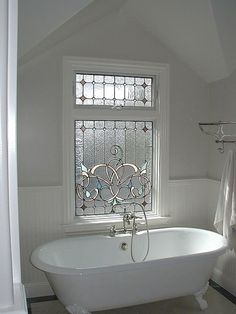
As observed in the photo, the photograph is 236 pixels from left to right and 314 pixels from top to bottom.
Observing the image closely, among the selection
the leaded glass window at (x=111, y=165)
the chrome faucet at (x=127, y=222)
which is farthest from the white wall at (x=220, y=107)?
the chrome faucet at (x=127, y=222)

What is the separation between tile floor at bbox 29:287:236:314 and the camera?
297 centimetres

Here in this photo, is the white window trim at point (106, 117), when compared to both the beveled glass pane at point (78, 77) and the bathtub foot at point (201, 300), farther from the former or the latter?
the bathtub foot at point (201, 300)

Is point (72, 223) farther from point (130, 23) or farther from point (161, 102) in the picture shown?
point (130, 23)

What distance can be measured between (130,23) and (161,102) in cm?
88

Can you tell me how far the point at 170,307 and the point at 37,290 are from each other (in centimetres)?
130

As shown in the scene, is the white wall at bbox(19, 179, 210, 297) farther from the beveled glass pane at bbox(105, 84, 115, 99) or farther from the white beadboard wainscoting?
the beveled glass pane at bbox(105, 84, 115, 99)

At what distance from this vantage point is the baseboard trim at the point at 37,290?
10.6ft

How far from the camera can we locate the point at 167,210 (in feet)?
12.0

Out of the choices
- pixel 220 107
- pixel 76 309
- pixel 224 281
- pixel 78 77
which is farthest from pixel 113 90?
pixel 224 281

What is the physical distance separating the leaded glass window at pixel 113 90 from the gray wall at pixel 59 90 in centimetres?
22

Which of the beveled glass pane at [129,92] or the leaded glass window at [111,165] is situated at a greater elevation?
the beveled glass pane at [129,92]

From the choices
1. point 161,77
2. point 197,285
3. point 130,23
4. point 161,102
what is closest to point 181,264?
point 197,285

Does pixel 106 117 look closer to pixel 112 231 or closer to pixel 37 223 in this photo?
pixel 112 231

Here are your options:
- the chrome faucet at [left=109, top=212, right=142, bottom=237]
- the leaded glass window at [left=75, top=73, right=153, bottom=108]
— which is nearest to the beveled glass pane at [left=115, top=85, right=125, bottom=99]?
the leaded glass window at [left=75, top=73, right=153, bottom=108]
